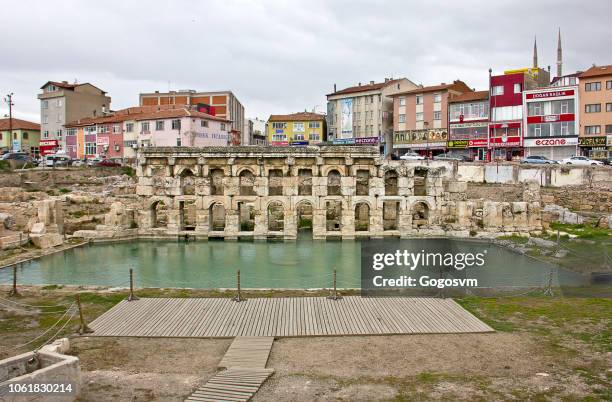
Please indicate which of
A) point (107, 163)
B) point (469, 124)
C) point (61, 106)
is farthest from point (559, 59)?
point (61, 106)

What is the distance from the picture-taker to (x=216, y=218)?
158 ft

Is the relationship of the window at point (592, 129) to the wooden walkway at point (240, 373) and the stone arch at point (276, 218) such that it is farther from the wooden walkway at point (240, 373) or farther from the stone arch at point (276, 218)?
the wooden walkway at point (240, 373)

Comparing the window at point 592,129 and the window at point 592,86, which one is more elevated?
the window at point 592,86

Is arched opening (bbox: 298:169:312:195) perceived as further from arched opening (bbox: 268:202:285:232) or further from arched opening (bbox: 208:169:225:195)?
arched opening (bbox: 208:169:225:195)

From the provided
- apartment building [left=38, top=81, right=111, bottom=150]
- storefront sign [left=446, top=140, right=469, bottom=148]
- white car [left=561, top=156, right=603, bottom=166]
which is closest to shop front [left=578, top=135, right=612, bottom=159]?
white car [left=561, top=156, right=603, bottom=166]

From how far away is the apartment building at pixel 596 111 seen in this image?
53.7 metres

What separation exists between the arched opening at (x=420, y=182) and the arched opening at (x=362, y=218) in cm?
439

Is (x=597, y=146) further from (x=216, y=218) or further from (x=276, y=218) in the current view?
(x=216, y=218)

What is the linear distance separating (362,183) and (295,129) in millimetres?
36179

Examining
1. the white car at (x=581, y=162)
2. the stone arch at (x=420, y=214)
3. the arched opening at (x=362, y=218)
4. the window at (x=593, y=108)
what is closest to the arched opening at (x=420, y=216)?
the stone arch at (x=420, y=214)

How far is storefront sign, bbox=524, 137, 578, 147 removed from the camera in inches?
2192

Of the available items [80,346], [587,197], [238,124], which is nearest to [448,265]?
[80,346]

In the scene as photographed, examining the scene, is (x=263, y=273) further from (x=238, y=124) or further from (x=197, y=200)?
(x=238, y=124)

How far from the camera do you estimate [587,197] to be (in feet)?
143
